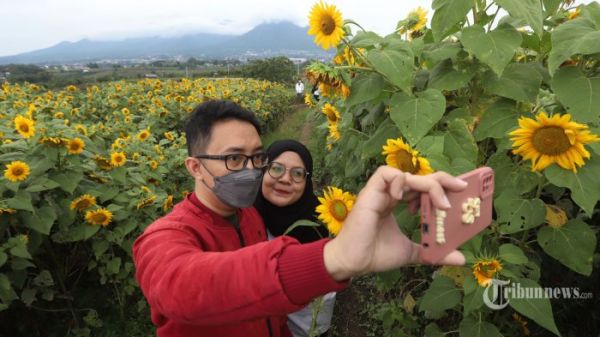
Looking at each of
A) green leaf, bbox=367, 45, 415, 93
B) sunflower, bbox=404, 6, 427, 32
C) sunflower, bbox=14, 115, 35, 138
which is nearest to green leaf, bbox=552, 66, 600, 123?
green leaf, bbox=367, 45, 415, 93

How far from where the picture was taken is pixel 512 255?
1.37m

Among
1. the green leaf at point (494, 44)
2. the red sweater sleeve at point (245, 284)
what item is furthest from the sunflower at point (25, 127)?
the green leaf at point (494, 44)

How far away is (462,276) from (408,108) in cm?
76

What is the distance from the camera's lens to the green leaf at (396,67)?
1300 millimetres

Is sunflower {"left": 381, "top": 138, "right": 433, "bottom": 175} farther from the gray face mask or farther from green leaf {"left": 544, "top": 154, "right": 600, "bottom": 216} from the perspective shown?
the gray face mask

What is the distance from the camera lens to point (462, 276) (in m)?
1.61

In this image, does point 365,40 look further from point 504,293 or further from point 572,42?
point 504,293

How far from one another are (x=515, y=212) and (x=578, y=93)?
→ 16.6 inches

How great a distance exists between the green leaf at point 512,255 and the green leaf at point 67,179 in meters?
2.57

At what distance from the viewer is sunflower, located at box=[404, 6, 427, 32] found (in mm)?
2123

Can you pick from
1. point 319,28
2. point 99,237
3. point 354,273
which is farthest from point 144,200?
point 354,273

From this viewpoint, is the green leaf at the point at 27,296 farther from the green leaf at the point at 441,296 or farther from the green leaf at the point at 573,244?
the green leaf at the point at 573,244

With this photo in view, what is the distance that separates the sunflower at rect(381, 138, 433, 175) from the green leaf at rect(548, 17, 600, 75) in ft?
1.44

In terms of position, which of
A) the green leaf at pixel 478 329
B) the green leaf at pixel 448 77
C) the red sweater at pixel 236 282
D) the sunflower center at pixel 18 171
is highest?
the green leaf at pixel 448 77
